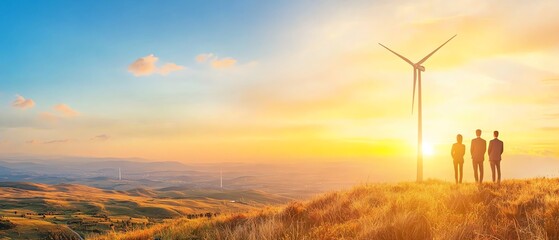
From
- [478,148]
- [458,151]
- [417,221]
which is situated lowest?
[417,221]

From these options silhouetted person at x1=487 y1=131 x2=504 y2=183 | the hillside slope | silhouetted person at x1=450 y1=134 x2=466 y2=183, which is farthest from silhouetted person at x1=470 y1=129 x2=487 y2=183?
the hillside slope

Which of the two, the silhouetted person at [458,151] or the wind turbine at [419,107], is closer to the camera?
the silhouetted person at [458,151]

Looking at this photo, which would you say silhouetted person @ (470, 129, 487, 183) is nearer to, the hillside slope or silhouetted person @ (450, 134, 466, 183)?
silhouetted person @ (450, 134, 466, 183)

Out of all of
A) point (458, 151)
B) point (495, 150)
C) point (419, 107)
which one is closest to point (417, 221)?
point (458, 151)

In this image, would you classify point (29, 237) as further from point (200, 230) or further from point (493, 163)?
point (493, 163)

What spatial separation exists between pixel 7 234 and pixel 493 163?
267 ft

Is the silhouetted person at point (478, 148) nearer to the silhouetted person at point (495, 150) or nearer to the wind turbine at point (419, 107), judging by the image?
the silhouetted person at point (495, 150)

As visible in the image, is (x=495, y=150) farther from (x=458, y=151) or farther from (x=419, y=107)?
(x=419, y=107)

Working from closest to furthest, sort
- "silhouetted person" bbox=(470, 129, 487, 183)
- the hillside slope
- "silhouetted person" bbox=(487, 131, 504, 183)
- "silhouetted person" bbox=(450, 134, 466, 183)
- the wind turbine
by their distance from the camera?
the hillside slope → "silhouetted person" bbox=(487, 131, 504, 183) → "silhouetted person" bbox=(470, 129, 487, 183) → "silhouetted person" bbox=(450, 134, 466, 183) → the wind turbine

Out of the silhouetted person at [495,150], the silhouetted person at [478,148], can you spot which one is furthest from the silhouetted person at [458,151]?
the silhouetted person at [495,150]

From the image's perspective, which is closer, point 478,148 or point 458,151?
point 478,148

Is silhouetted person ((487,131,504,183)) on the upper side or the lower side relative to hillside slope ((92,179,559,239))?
upper

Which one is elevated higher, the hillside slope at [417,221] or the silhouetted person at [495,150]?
the silhouetted person at [495,150]

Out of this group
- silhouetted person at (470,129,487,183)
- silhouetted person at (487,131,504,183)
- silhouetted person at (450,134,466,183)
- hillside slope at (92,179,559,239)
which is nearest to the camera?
hillside slope at (92,179,559,239)
